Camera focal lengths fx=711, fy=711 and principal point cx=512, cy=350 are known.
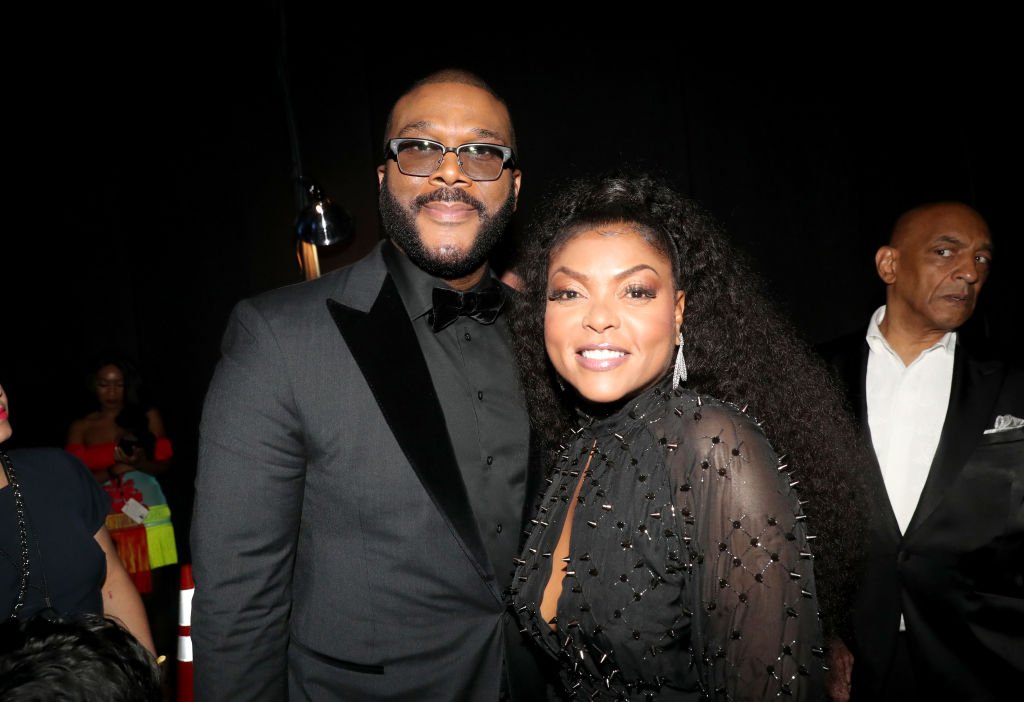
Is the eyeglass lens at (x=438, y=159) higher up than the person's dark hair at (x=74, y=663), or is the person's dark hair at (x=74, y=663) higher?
the eyeglass lens at (x=438, y=159)

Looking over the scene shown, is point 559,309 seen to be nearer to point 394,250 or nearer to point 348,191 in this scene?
point 394,250

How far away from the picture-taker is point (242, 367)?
1501 mm

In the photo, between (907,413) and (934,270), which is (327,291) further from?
(934,270)

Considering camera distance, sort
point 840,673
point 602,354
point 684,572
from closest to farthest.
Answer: point 684,572, point 602,354, point 840,673

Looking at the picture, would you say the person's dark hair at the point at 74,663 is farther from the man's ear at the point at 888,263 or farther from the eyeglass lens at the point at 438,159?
the man's ear at the point at 888,263

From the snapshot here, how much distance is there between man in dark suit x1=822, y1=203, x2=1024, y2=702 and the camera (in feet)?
6.91

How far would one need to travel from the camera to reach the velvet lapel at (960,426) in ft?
7.05

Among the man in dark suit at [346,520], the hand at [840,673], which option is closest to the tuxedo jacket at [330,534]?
the man in dark suit at [346,520]

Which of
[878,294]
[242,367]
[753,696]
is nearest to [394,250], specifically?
[242,367]

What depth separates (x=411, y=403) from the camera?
154cm

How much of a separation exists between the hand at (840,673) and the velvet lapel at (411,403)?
1237 millimetres

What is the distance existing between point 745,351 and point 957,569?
121 centimetres

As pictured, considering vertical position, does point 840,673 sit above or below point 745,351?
below

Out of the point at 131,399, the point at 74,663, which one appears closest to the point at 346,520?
the point at 74,663
